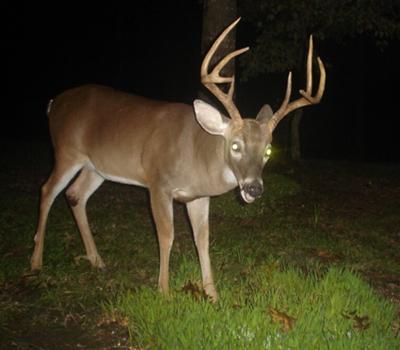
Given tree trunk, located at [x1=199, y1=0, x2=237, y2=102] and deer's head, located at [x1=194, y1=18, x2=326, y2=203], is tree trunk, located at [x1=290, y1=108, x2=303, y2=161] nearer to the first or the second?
tree trunk, located at [x1=199, y1=0, x2=237, y2=102]

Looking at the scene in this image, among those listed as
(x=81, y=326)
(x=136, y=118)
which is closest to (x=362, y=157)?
(x=136, y=118)

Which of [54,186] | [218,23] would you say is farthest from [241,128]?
[218,23]

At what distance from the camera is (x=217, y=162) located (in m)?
4.65

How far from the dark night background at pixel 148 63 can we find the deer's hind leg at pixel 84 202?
2120cm

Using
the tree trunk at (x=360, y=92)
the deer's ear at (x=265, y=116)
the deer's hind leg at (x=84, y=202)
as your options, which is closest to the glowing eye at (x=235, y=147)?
the deer's ear at (x=265, y=116)

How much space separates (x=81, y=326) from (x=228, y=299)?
40.6 inches

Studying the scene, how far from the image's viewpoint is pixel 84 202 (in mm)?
5863

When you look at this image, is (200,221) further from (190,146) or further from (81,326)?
(81,326)

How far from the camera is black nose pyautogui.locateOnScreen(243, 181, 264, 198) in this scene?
4148mm

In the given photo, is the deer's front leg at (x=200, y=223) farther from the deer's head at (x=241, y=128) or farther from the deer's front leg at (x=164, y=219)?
the deer's head at (x=241, y=128)

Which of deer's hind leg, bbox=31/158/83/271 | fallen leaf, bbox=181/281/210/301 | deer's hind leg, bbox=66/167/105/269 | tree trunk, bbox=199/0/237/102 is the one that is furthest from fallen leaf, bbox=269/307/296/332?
tree trunk, bbox=199/0/237/102

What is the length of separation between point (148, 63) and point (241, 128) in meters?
27.3

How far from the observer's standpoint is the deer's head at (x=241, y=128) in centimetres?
429

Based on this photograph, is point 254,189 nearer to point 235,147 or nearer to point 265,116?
point 235,147
